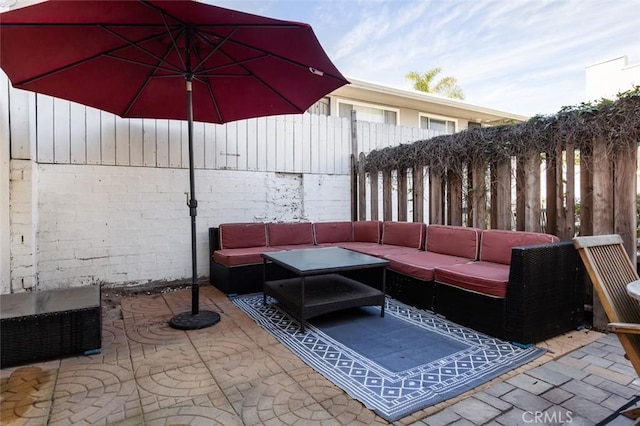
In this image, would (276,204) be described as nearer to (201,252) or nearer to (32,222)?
(201,252)

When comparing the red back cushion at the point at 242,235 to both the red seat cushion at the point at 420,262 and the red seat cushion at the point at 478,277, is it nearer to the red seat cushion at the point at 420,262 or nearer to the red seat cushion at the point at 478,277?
the red seat cushion at the point at 420,262

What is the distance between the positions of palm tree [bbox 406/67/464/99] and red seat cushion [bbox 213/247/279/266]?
38.7 ft

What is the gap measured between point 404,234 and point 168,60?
12.7 ft

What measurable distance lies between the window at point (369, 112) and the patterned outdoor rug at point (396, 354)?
245 inches

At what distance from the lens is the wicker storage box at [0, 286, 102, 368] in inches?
99.7

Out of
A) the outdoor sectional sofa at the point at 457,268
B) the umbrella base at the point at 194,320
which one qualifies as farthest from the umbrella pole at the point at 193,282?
the outdoor sectional sofa at the point at 457,268

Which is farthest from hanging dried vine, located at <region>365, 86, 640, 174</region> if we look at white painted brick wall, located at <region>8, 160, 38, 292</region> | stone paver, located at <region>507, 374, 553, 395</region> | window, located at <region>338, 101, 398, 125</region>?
white painted brick wall, located at <region>8, 160, 38, 292</region>

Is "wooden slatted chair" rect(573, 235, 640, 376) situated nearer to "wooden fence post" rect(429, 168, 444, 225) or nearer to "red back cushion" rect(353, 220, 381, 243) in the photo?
"wooden fence post" rect(429, 168, 444, 225)

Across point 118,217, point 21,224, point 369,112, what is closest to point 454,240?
point 118,217

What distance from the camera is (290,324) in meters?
3.45

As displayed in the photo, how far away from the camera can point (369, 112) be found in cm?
914

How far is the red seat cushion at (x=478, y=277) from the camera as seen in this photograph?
9.75ft

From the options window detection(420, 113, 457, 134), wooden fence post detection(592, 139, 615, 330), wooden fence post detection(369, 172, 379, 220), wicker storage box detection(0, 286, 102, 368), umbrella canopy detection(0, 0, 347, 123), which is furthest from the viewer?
window detection(420, 113, 457, 134)

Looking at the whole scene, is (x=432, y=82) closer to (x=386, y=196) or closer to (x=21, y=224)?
(x=386, y=196)
